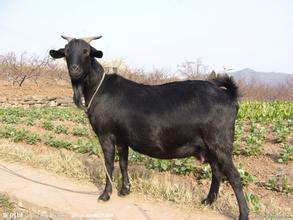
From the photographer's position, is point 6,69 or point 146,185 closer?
point 146,185

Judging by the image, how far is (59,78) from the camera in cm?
3131

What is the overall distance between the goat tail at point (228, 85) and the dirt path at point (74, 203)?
5.07 feet

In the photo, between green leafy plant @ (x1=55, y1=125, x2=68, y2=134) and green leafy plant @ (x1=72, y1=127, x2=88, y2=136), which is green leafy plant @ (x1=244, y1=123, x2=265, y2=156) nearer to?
green leafy plant @ (x1=72, y1=127, x2=88, y2=136)

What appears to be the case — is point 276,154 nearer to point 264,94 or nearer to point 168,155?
point 168,155

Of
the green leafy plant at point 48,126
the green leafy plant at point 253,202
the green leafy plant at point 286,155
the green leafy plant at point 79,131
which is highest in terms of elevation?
the green leafy plant at point 286,155

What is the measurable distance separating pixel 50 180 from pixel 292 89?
973 inches

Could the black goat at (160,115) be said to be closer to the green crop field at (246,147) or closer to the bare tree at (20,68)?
the green crop field at (246,147)

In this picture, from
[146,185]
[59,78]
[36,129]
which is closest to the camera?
[146,185]

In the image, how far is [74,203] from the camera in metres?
5.18

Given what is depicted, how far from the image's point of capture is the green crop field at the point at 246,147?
5.80 m

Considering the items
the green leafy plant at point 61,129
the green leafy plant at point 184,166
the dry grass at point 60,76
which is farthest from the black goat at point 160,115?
the dry grass at point 60,76

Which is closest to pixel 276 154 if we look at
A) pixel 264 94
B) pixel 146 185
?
pixel 146 185

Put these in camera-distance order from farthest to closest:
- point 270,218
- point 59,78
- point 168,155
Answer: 1. point 59,78
2. point 168,155
3. point 270,218

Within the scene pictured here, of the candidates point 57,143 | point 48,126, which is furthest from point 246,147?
point 48,126
